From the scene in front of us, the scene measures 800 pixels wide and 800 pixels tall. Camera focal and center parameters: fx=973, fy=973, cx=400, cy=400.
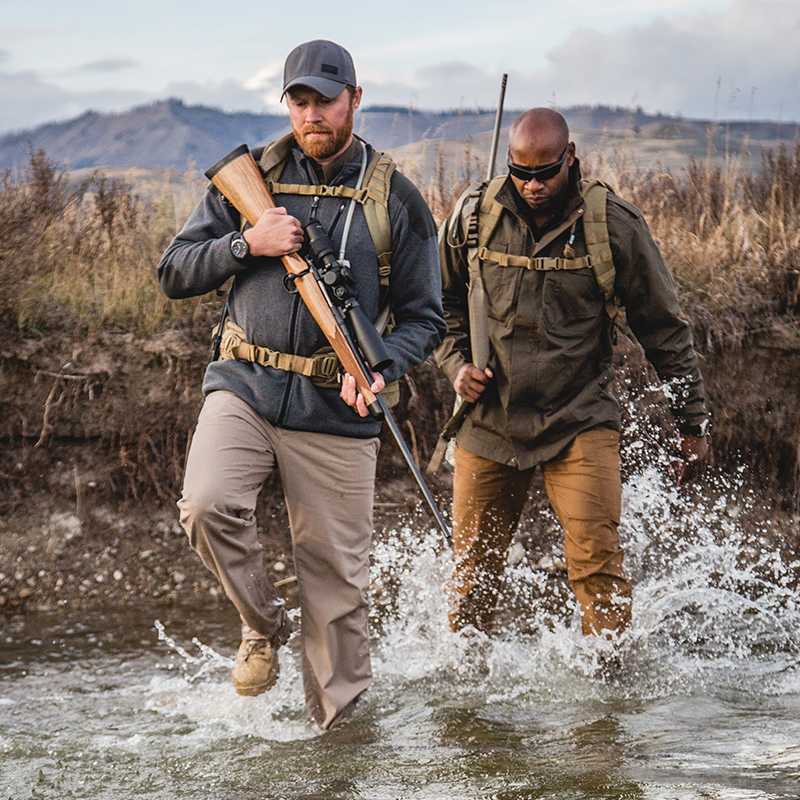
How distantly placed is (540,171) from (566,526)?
148 cm

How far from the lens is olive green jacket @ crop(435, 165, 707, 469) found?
405 cm

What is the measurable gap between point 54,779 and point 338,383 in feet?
5.51

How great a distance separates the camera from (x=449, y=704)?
13.5 ft

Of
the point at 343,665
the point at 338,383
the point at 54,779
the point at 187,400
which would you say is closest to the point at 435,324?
the point at 338,383

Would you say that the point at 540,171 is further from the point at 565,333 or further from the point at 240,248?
the point at 240,248

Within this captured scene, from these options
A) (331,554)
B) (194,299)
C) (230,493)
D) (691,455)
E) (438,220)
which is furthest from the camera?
(438,220)

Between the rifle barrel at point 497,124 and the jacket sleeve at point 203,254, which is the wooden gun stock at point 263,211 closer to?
the jacket sleeve at point 203,254

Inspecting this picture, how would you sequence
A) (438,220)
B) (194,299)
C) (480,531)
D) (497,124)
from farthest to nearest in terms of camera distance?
(438,220)
(194,299)
(497,124)
(480,531)

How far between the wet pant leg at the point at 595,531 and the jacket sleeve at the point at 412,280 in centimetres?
87

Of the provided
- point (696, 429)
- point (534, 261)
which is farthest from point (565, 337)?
point (696, 429)

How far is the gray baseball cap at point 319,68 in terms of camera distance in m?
3.40

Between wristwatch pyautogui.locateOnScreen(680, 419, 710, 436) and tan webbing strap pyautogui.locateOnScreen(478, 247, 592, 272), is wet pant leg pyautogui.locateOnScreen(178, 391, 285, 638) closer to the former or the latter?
tan webbing strap pyautogui.locateOnScreen(478, 247, 592, 272)

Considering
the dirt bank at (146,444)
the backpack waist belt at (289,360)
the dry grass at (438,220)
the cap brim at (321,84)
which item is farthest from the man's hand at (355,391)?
the dry grass at (438,220)

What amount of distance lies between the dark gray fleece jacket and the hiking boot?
88 cm
